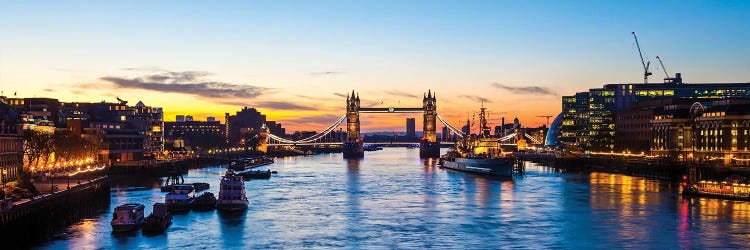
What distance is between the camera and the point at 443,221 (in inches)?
2009

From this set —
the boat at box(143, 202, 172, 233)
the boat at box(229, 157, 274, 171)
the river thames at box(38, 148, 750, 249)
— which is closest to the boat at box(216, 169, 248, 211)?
the river thames at box(38, 148, 750, 249)

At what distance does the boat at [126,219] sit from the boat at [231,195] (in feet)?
32.4

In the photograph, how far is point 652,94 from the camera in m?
182

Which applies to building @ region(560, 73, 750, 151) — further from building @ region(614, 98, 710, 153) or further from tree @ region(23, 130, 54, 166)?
tree @ region(23, 130, 54, 166)

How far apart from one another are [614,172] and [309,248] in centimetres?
7781

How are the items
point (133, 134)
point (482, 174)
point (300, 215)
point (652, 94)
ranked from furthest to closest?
point (652, 94), point (133, 134), point (482, 174), point (300, 215)

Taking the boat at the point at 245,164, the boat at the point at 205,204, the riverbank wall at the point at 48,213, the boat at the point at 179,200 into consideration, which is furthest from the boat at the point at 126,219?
the boat at the point at 245,164

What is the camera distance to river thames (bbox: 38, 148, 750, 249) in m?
42.1

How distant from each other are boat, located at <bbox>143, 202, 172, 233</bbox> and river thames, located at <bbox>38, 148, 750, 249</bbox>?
0.55 m

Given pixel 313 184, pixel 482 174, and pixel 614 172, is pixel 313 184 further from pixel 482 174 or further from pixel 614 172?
pixel 614 172

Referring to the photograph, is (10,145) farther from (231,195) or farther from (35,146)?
(231,195)

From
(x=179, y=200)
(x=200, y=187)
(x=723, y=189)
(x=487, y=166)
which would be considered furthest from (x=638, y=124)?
(x=179, y=200)

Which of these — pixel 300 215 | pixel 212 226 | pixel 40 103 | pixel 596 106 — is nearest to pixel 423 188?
pixel 300 215

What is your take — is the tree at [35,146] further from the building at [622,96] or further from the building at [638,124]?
the building at [622,96]
